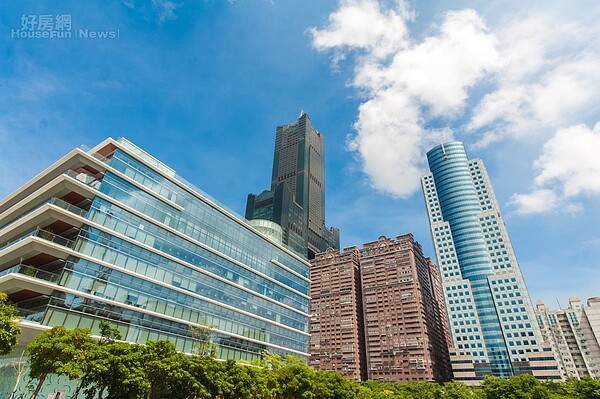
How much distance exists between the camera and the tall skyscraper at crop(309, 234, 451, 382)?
114250 millimetres

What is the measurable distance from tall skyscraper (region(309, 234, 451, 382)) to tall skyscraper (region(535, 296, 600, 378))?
4805cm

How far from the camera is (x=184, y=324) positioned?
3947 cm

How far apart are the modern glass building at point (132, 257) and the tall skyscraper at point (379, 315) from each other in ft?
247

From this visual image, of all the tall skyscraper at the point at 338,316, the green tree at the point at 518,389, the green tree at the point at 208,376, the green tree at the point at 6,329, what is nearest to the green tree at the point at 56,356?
the green tree at the point at 6,329

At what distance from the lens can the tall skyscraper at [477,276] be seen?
105 m

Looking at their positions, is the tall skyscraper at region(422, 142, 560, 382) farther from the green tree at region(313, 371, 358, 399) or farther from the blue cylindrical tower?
the green tree at region(313, 371, 358, 399)

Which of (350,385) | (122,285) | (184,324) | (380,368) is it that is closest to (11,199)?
(122,285)

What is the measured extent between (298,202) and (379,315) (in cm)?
7165

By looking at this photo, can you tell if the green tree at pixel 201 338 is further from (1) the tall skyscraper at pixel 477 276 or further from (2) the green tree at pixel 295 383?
(1) the tall skyscraper at pixel 477 276

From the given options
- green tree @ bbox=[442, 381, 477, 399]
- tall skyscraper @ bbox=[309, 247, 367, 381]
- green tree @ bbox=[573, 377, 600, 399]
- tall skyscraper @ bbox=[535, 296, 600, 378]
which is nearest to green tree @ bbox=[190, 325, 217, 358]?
green tree @ bbox=[442, 381, 477, 399]

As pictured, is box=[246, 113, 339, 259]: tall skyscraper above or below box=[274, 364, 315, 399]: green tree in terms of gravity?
above

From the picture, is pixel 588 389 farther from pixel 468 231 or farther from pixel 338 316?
pixel 338 316

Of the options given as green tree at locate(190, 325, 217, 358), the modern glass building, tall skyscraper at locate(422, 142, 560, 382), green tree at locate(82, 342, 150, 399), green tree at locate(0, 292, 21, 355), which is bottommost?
green tree at locate(82, 342, 150, 399)

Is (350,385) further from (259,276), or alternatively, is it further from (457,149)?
(457,149)
